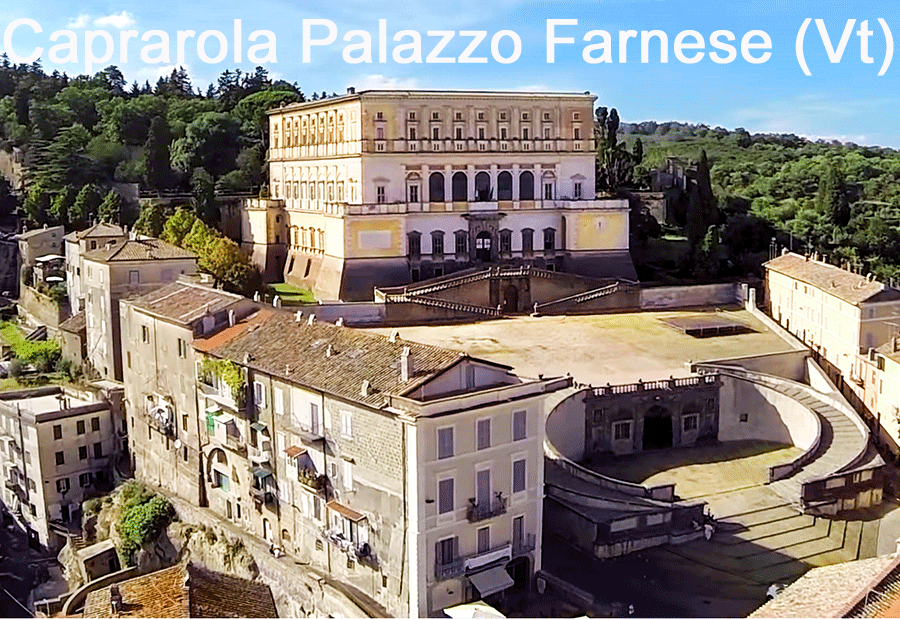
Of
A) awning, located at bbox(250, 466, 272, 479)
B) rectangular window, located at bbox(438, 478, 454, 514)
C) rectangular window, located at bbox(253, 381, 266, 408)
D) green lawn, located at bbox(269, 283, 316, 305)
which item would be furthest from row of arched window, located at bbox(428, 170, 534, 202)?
rectangular window, located at bbox(438, 478, 454, 514)

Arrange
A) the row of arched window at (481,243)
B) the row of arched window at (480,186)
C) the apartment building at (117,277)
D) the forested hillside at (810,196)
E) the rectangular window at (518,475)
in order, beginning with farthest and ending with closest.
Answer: the forested hillside at (810,196)
the row of arched window at (480,186)
the row of arched window at (481,243)
the apartment building at (117,277)
the rectangular window at (518,475)

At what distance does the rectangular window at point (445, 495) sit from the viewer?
698 inches

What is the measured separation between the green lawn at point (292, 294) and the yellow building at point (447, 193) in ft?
1.25

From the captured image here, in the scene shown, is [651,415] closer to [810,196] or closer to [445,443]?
[445,443]

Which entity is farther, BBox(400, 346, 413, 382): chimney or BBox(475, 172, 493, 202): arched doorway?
BBox(475, 172, 493, 202): arched doorway

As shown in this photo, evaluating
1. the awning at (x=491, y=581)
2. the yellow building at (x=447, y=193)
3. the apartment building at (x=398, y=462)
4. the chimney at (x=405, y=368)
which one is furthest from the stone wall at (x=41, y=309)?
the awning at (x=491, y=581)

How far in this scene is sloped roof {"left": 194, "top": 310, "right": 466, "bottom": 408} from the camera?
1830cm

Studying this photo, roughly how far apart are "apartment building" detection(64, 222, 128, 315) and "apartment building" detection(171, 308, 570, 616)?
49.6 feet

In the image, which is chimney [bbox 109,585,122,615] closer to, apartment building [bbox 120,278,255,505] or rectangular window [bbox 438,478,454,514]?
rectangular window [bbox 438,478,454,514]

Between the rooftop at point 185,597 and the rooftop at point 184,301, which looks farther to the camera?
the rooftop at point 184,301

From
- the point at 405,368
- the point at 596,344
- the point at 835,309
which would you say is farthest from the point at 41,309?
the point at 835,309

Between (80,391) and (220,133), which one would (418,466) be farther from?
(220,133)

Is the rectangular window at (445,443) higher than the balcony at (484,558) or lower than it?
higher

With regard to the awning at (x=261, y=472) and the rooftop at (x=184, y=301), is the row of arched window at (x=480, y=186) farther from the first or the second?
the awning at (x=261, y=472)
